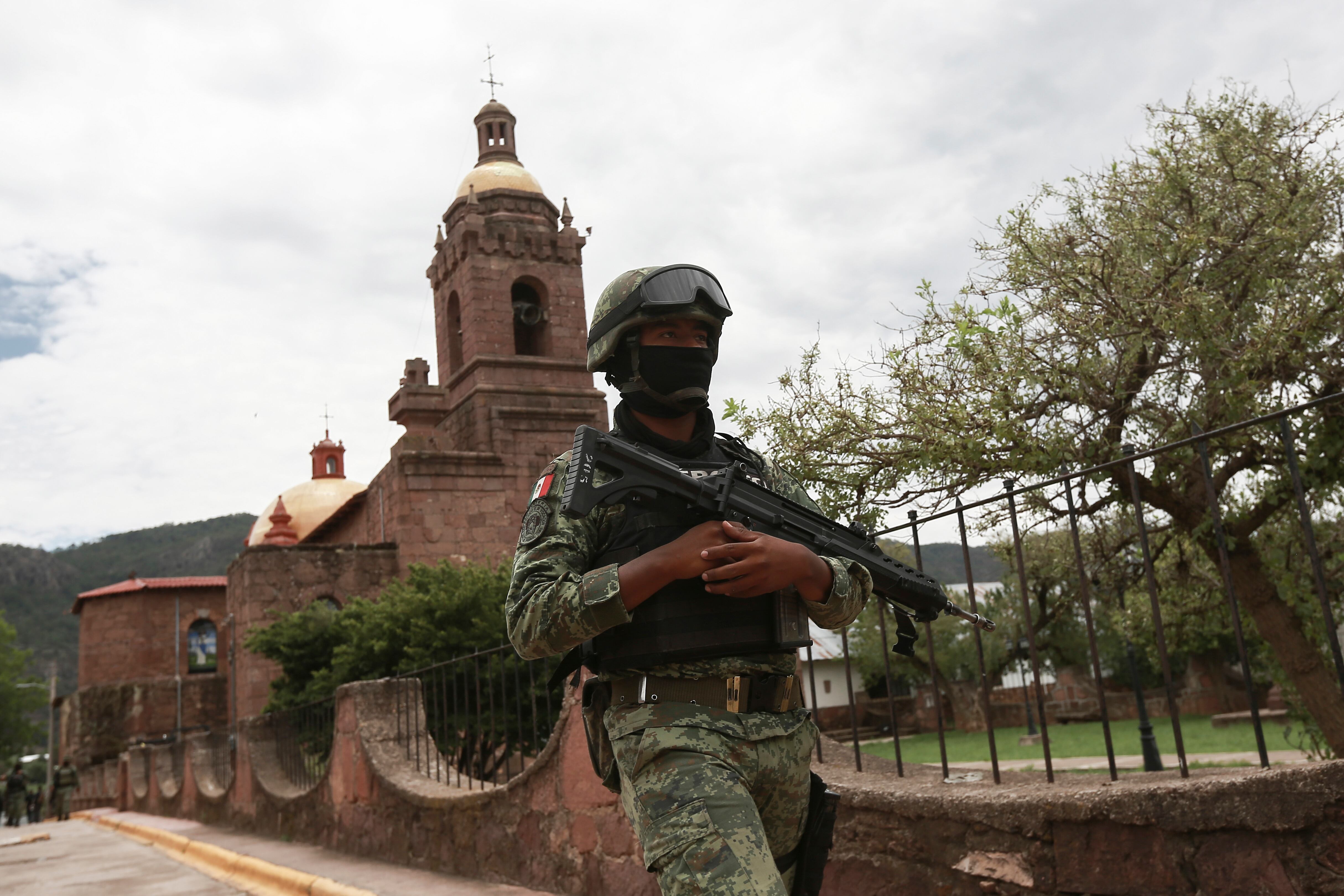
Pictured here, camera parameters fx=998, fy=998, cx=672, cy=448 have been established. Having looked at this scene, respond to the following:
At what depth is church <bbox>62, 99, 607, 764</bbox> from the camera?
22422 millimetres

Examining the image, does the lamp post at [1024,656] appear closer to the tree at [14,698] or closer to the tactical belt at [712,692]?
the tactical belt at [712,692]

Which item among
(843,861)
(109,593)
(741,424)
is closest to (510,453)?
(741,424)

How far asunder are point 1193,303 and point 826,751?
15.8ft

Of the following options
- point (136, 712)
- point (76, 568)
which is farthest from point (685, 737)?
point (76, 568)

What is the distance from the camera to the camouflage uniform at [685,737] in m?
2.15

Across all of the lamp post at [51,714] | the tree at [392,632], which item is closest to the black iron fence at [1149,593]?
the tree at [392,632]

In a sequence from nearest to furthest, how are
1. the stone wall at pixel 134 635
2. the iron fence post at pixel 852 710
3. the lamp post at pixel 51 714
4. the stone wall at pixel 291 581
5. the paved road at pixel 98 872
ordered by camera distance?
the iron fence post at pixel 852 710 → the paved road at pixel 98 872 → the stone wall at pixel 291 581 → the stone wall at pixel 134 635 → the lamp post at pixel 51 714

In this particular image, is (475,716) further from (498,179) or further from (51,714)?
(51,714)

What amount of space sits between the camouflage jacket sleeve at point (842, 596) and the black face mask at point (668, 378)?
0.36m

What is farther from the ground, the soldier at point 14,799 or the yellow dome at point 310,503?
the yellow dome at point 310,503

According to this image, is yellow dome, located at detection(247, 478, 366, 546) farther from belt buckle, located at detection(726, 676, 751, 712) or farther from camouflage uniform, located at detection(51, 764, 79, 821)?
belt buckle, located at detection(726, 676, 751, 712)

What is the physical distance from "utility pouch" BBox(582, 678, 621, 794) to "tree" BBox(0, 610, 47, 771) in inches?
2391

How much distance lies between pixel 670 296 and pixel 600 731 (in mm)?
1169

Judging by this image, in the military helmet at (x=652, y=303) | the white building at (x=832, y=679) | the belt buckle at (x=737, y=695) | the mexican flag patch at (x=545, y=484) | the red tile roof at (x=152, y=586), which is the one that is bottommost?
the white building at (x=832, y=679)
